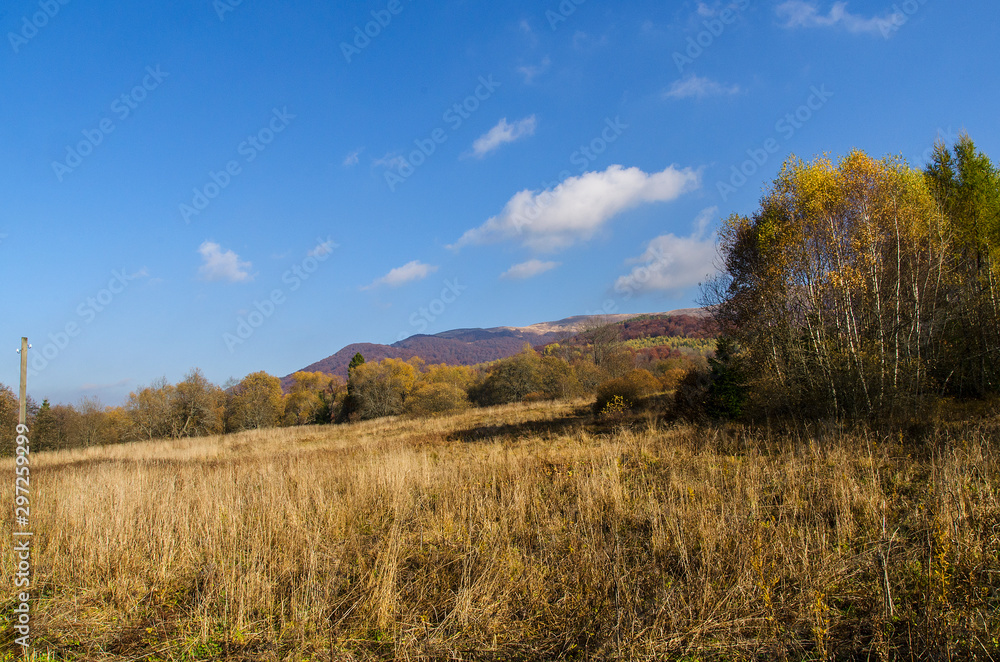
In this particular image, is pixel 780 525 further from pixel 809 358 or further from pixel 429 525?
pixel 809 358

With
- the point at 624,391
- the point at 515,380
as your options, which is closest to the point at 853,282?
the point at 624,391

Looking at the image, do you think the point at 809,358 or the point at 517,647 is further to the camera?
the point at 809,358

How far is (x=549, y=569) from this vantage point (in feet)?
13.3

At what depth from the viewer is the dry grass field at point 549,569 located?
304 cm

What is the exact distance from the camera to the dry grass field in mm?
3039

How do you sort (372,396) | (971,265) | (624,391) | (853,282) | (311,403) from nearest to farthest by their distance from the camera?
1. (853,282)
2. (971,265)
3. (624,391)
4. (372,396)
5. (311,403)

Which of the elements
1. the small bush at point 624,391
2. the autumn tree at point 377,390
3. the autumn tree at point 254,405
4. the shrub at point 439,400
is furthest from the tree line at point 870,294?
the autumn tree at point 254,405

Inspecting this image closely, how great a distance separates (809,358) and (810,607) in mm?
11192

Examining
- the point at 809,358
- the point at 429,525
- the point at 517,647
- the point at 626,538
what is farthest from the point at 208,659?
the point at 809,358

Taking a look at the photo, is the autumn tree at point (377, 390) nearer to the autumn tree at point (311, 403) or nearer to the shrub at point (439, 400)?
the shrub at point (439, 400)

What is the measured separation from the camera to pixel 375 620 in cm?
354

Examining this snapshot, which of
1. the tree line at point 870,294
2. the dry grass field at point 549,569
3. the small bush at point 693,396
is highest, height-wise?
the tree line at point 870,294

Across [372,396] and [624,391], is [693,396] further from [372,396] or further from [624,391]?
[372,396]

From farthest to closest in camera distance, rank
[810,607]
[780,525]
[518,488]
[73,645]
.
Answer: [518,488] < [780,525] < [73,645] < [810,607]
